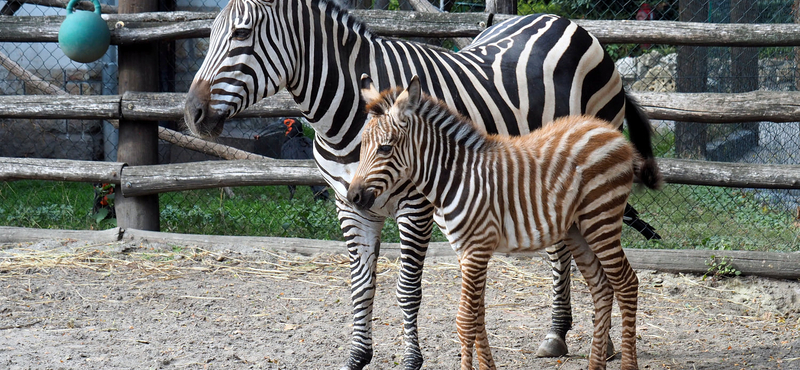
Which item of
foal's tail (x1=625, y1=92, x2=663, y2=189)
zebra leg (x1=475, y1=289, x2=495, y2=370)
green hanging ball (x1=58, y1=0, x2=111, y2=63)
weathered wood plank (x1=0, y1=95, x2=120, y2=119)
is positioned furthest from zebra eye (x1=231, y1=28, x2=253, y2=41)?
weathered wood plank (x1=0, y1=95, x2=120, y2=119)

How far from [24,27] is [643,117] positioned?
200 inches

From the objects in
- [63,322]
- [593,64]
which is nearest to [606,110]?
[593,64]

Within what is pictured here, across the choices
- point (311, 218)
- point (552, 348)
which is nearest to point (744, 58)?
point (311, 218)

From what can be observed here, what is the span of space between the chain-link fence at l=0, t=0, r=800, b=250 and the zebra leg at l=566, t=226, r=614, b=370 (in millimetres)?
2720

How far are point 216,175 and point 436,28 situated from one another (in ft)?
7.23

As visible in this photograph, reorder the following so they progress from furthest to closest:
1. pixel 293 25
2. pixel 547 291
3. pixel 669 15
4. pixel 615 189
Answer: pixel 669 15, pixel 547 291, pixel 293 25, pixel 615 189

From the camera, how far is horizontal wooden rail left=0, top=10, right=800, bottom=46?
5180 mm

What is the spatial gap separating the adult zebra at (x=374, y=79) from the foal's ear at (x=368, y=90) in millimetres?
202

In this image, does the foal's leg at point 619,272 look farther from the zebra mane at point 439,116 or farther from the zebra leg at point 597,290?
the zebra mane at point 439,116

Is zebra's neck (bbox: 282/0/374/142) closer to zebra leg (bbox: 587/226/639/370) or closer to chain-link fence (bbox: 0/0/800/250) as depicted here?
zebra leg (bbox: 587/226/639/370)

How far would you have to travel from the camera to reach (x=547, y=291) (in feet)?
16.5

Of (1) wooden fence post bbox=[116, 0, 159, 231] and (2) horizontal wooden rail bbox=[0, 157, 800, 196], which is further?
(1) wooden fence post bbox=[116, 0, 159, 231]

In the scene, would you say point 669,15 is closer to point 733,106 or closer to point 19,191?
point 733,106

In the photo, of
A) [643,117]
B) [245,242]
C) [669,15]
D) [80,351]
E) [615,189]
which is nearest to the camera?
[615,189]
